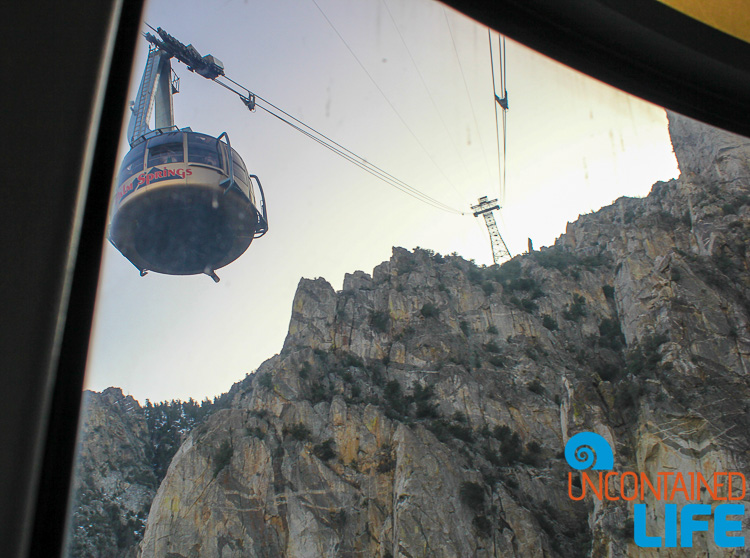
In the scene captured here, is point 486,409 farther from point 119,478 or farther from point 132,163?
point 132,163

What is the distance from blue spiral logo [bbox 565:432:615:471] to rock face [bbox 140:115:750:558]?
56cm

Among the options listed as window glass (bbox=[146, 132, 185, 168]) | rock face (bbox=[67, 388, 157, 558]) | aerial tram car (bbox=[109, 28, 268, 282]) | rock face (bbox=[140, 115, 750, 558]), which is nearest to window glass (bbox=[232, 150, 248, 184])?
aerial tram car (bbox=[109, 28, 268, 282])

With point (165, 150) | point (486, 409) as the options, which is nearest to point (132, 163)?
point (165, 150)

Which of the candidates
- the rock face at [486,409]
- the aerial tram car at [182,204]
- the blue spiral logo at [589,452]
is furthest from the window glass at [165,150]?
the blue spiral logo at [589,452]

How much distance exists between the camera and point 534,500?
35.3 metres

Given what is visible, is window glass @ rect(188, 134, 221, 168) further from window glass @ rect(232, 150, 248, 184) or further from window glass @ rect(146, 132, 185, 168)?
window glass @ rect(232, 150, 248, 184)

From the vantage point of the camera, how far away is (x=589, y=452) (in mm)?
32156

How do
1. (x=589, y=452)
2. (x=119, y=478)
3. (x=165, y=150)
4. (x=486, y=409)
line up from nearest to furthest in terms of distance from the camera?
(x=165, y=150) → (x=589, y=452) → (x=119, y=478) → (x=486, y=409)

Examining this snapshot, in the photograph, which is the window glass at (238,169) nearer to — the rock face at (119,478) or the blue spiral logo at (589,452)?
the rock face at (119,478)

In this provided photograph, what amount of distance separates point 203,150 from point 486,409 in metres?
32.8

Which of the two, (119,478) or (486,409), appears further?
(486,409)

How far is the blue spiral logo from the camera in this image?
98.0 ft

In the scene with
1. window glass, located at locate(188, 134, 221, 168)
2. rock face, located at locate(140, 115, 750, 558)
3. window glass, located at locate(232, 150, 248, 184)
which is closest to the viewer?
window glass, located at locate(188, 134, 221, 168)

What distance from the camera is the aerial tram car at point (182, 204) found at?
14.2m
